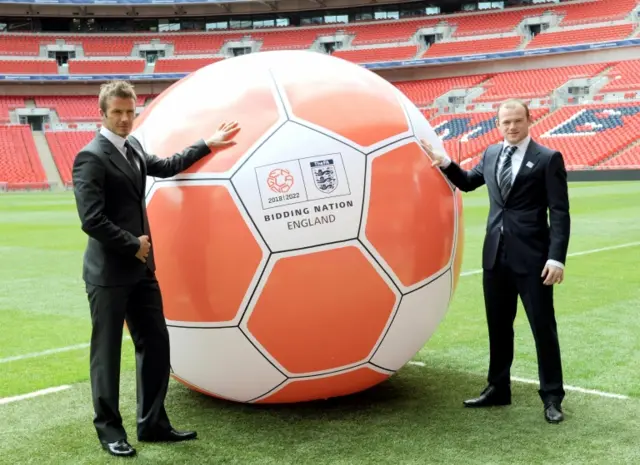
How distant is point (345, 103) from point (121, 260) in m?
1.45

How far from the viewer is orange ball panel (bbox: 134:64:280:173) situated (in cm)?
367

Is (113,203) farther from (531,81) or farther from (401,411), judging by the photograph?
(531,81)

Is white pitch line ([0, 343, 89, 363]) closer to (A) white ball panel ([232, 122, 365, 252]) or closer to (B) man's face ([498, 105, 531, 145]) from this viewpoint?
(A) white ball panel ([232, 122, 365, 252])

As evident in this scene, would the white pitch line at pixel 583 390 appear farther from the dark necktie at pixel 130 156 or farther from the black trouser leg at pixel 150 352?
the dark necktie at pixel 130 156

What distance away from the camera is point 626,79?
127 feet

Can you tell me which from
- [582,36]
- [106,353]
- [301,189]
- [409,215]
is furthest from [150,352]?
[582,36]

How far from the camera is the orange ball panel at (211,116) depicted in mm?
3672

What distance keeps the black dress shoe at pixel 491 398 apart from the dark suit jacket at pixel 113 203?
1.99 meters

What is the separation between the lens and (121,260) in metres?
3.47

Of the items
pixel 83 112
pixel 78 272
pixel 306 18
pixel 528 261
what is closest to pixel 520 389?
pixel 528 261

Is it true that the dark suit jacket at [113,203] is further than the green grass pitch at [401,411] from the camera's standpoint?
No

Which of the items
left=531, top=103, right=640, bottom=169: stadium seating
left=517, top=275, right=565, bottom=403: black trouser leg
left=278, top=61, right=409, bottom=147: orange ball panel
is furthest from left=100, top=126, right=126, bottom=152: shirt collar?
left=531, top=103, right=640, bottom=169: stadium seating

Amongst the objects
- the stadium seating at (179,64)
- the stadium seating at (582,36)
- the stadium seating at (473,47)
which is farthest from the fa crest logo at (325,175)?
the stadium seating at (179,64)

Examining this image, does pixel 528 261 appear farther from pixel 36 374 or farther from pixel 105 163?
pixel 36 374
